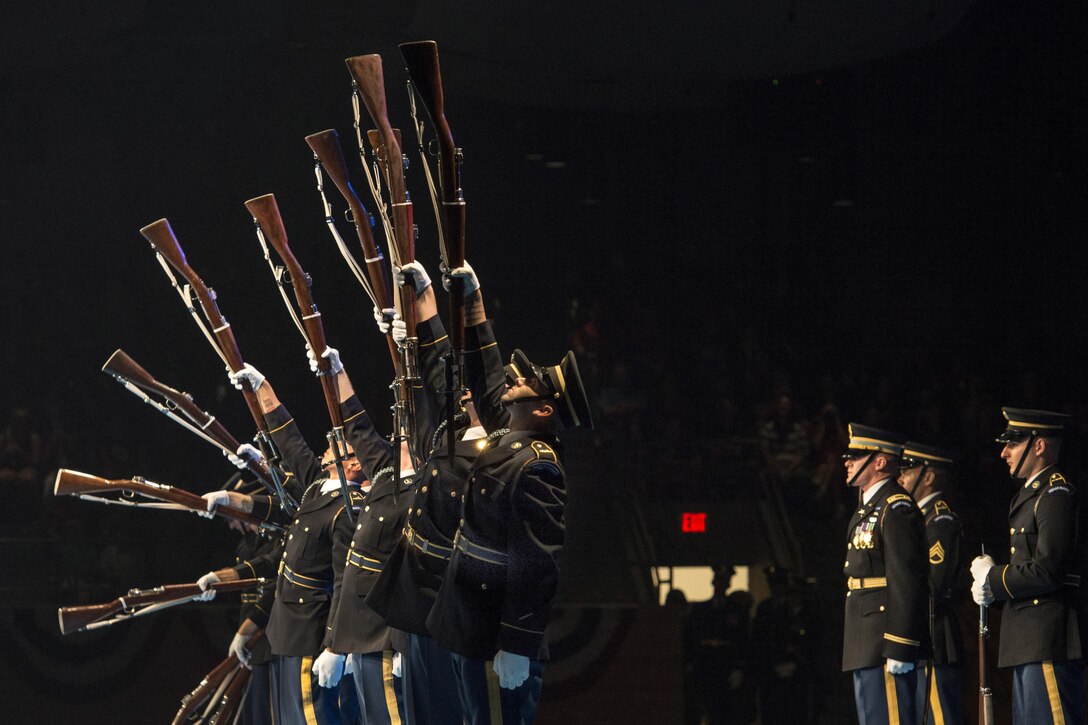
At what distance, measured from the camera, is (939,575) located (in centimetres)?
559

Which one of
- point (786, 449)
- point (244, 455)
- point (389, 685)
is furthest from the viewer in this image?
point (786, 449)

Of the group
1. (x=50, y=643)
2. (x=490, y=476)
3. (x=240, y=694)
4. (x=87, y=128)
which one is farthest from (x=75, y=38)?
(x=490, y=476)

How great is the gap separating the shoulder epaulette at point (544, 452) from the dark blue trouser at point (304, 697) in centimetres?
213

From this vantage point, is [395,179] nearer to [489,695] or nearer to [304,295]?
[304,295]

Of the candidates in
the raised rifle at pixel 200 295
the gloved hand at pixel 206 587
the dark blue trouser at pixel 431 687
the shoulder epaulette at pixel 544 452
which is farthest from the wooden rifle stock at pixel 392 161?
the gloved hand at pixel 206 587

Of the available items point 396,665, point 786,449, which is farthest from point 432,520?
point 786,449

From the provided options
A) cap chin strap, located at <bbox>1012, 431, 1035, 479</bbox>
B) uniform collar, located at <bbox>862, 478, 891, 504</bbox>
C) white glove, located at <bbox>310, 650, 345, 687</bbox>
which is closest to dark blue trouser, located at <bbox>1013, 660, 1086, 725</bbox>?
cap chin strap, located at <bbox>1012, 431, 1035, 479</bbox>

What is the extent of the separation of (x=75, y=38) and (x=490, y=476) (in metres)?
6.12

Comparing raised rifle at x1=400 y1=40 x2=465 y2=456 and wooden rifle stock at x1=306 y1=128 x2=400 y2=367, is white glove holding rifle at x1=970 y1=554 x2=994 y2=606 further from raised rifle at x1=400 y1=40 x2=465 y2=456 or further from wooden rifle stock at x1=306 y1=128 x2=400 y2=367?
raised rifle at x1=400 y1=40 x2=465 y2=456

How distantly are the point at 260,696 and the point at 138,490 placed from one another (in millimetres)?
1216

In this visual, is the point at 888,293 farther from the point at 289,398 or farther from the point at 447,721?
the point at 447,721

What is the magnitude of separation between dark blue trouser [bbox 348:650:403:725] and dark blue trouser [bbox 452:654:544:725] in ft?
3.89

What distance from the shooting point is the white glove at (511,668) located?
135 inches

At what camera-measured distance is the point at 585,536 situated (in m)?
8.15
